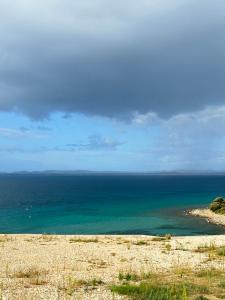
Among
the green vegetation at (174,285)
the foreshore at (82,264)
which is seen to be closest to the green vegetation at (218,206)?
the foreshore at (82,264)

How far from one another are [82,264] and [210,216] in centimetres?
6114

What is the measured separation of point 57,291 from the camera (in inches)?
773

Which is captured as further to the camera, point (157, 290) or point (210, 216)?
point (210, 216)

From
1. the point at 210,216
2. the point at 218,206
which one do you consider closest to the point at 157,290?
the point at 210,216

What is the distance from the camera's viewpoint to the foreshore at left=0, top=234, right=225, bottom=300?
65.5 ft

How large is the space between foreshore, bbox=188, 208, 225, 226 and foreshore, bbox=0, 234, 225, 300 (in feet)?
116

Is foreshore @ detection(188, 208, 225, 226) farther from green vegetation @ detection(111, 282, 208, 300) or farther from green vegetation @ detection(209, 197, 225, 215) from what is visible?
green vegetation @ detection(111, 282, 208, 300)

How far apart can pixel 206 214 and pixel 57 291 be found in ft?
237

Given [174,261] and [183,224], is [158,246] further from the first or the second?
A: [183,224]

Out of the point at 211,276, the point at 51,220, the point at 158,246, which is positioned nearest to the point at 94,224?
the point at 51,220

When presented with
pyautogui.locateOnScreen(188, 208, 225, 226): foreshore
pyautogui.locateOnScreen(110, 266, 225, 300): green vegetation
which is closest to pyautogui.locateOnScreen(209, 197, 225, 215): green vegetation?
pyautogui.locateOnScreen(188, 208, 225, 226): foreshore

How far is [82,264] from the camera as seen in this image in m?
28.2

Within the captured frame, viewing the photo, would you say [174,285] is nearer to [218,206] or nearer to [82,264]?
[82,264]

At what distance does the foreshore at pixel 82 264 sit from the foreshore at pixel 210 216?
35.5 meters
